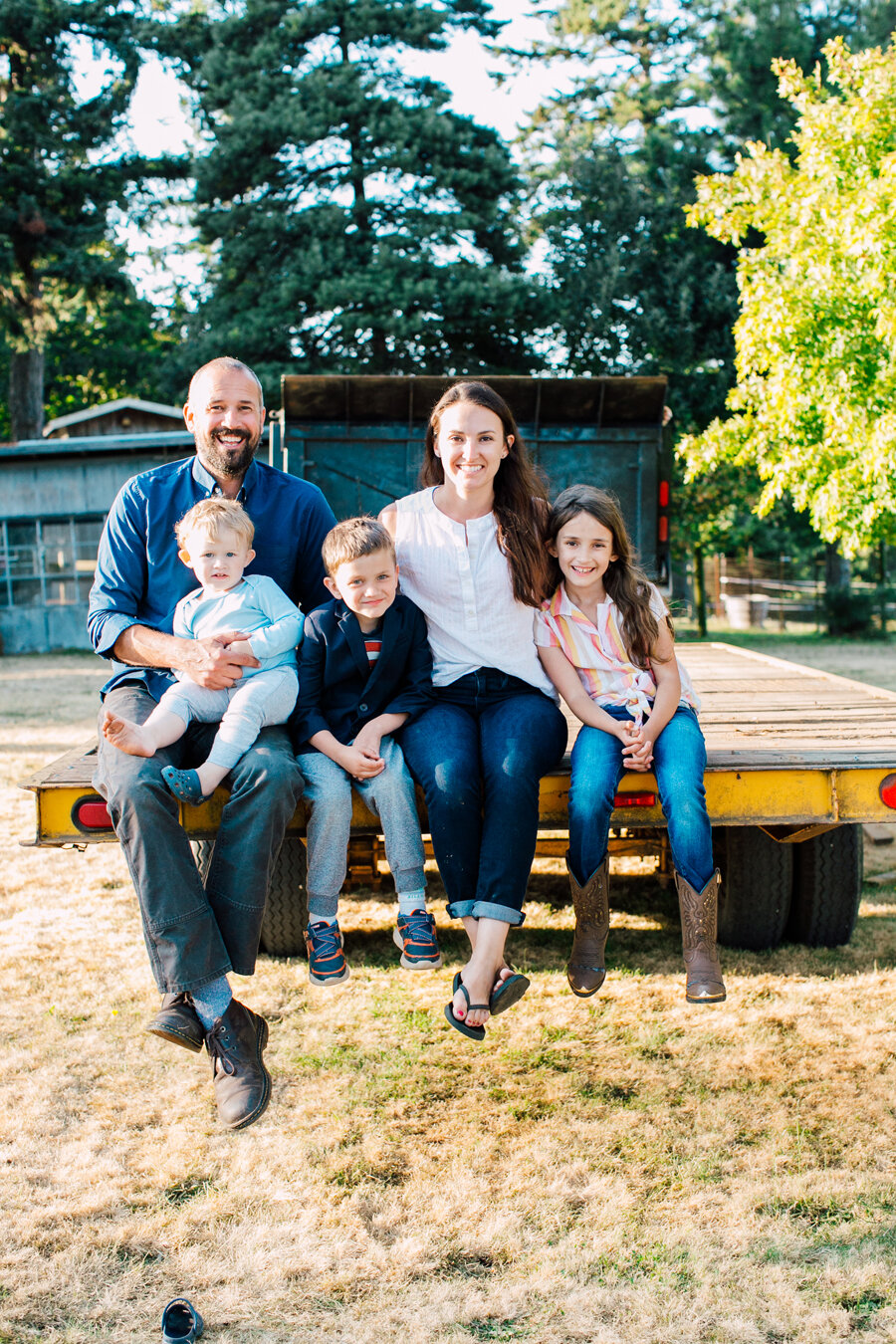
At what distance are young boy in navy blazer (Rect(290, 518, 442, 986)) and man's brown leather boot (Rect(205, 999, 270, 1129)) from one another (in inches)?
8.9

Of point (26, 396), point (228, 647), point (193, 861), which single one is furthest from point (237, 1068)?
point (26, 396)

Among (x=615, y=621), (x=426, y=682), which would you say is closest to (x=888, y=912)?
(x=615, y=621)

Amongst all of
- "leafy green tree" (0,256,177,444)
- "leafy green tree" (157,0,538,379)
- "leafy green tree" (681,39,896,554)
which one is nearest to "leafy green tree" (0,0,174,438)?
"leafy green tree" (0,256,177,444)

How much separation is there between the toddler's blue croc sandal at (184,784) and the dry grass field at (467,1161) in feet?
3.15

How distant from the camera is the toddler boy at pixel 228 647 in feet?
9.75

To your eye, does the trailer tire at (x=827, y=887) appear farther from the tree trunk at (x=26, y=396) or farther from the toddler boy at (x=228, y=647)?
the tree trunk at (x=26, y=396)

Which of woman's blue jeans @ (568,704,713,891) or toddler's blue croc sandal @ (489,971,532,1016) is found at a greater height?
woman's blue jeans @ (568,704,713,891)

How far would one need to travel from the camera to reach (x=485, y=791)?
3074mm

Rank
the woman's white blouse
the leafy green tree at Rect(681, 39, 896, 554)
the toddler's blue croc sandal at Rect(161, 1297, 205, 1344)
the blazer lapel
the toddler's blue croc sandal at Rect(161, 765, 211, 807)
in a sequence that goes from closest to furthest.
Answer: the toddler's blue croc sandal at Rect(161, 1297, 205, 1344)
the toddler's blue croc sandal at Rect(161, 765, 211, 807)
the blazer lapel
the woman's white blouse
the leafy green tree at Rect(681, 39, 896, 554)

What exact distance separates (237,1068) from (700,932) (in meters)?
Answer: 1.26

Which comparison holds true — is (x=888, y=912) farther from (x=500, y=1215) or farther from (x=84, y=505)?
(x=84, y=505)

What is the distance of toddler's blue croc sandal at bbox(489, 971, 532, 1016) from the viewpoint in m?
2.81

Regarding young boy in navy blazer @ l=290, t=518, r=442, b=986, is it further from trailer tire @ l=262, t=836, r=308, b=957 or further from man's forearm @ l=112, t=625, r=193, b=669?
trailer tire @ l=262, t=836, r=308, b=957

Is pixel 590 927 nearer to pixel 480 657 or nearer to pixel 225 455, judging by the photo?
pixel 480 657
